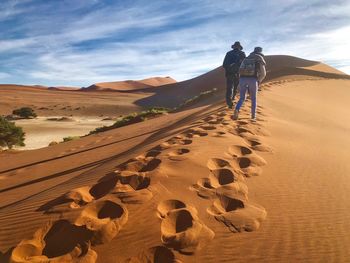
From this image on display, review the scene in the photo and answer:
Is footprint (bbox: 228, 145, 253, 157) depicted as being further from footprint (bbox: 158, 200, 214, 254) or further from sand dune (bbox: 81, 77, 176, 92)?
sand dune (bbox: 81, 77, 176, 92)

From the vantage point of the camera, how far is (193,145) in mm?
5508

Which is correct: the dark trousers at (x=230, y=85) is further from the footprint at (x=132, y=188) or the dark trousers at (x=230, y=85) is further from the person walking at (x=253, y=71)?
the footprint at (x=132, y=188)

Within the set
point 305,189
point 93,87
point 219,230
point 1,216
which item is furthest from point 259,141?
point 93,87

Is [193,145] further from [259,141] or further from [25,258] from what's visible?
[25,258]

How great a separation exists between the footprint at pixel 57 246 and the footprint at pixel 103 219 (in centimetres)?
6

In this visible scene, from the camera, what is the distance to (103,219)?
124 inches

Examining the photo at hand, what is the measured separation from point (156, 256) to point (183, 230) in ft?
1.33

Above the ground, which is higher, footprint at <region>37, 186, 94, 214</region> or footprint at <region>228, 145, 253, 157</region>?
footprint at <region>37, 186, 94, 214</region>

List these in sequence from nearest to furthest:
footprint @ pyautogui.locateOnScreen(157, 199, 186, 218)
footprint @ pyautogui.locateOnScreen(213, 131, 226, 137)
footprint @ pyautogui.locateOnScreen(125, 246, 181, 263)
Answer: footprint @ pyautogui.locateOnScreen(125, 246, 181, 263) < footprint @ pyautogui.locateOnScreen(157, 199, 186, 218) < footprint @ pyautogui.locateOnScreen(213, 131, 226, 137)

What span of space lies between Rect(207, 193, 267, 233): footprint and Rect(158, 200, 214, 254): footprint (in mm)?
219

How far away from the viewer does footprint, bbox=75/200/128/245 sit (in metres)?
2.90

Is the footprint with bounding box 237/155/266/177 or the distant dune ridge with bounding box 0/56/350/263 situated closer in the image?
the distant dune ridge with bounding box 0/56/350/263

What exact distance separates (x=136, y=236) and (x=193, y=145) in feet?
9.00

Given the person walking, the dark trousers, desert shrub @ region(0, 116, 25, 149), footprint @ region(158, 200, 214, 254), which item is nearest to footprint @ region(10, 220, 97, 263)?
footprint @ region(158, 200, 214, 254)
